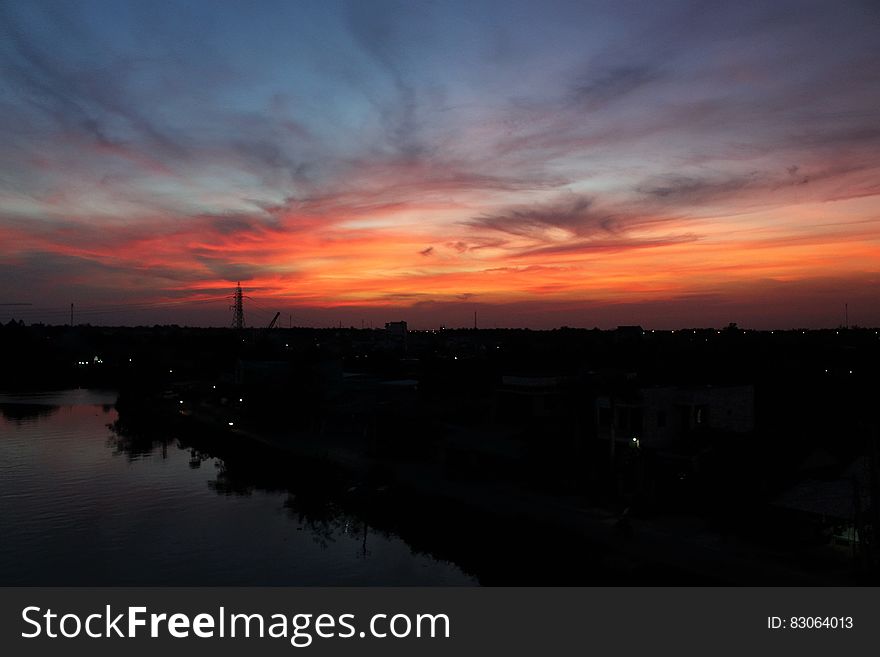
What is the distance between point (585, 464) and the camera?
2495cm

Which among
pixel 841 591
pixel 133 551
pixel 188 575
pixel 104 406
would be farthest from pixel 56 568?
pixel 104 406

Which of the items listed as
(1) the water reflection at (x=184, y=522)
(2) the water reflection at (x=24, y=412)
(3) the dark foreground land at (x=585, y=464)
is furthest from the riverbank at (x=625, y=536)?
(2) the water reflection at (x=24, y=412)

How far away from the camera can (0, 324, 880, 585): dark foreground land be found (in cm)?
1817

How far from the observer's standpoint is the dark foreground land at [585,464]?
18172 millimetres

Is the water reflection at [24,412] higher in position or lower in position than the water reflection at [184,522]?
higher

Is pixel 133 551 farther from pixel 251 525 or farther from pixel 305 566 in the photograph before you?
pixel 305 566

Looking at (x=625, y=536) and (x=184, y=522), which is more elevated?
(x=625, y=536)

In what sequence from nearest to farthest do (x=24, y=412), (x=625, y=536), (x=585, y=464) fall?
(x=625, y=536), (x=585, y=464), (x=24, y=412)

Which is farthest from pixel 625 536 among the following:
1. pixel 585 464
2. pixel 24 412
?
pixel 24 412

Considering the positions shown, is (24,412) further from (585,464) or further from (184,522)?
(585,464)

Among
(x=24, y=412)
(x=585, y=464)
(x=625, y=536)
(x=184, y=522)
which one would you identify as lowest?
(x=184, y=522)

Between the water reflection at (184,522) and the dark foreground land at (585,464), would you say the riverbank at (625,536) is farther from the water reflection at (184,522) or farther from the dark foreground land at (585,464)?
the water reflection at (184,522)

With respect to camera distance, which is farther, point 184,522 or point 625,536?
point 184,522

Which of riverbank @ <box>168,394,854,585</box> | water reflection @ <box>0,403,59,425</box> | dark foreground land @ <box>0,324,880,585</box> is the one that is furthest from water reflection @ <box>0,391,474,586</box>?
water reflection @ <box>0,403,59,425</box>
